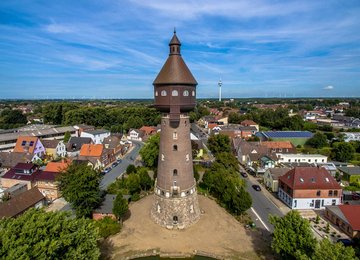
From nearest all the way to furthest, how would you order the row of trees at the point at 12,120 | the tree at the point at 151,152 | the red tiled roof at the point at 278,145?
the tree at the point at 151,152 < the red tiled roof at the point at 278,145 < the row of trees at the point at 12,120

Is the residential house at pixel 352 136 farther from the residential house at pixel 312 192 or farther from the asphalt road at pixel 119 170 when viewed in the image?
the asphalt road at pixel 119 170

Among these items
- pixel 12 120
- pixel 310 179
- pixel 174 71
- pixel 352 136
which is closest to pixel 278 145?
pixel 310 179

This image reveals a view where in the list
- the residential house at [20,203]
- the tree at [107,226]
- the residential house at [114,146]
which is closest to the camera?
the tree at [107,226]

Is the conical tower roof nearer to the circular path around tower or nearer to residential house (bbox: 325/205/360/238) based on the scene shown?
the circular path around tower

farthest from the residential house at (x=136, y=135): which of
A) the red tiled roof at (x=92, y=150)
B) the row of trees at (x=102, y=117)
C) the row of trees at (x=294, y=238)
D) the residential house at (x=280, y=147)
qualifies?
the row of trees at (x=294, y=238)

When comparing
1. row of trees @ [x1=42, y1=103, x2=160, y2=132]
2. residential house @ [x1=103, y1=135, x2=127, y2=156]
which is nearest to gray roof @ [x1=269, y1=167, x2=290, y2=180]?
residential house @ [x1=103, y1=135, x2=127, y2=156]

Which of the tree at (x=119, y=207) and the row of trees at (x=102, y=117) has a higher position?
the row of trees at (x=102, y=117)
